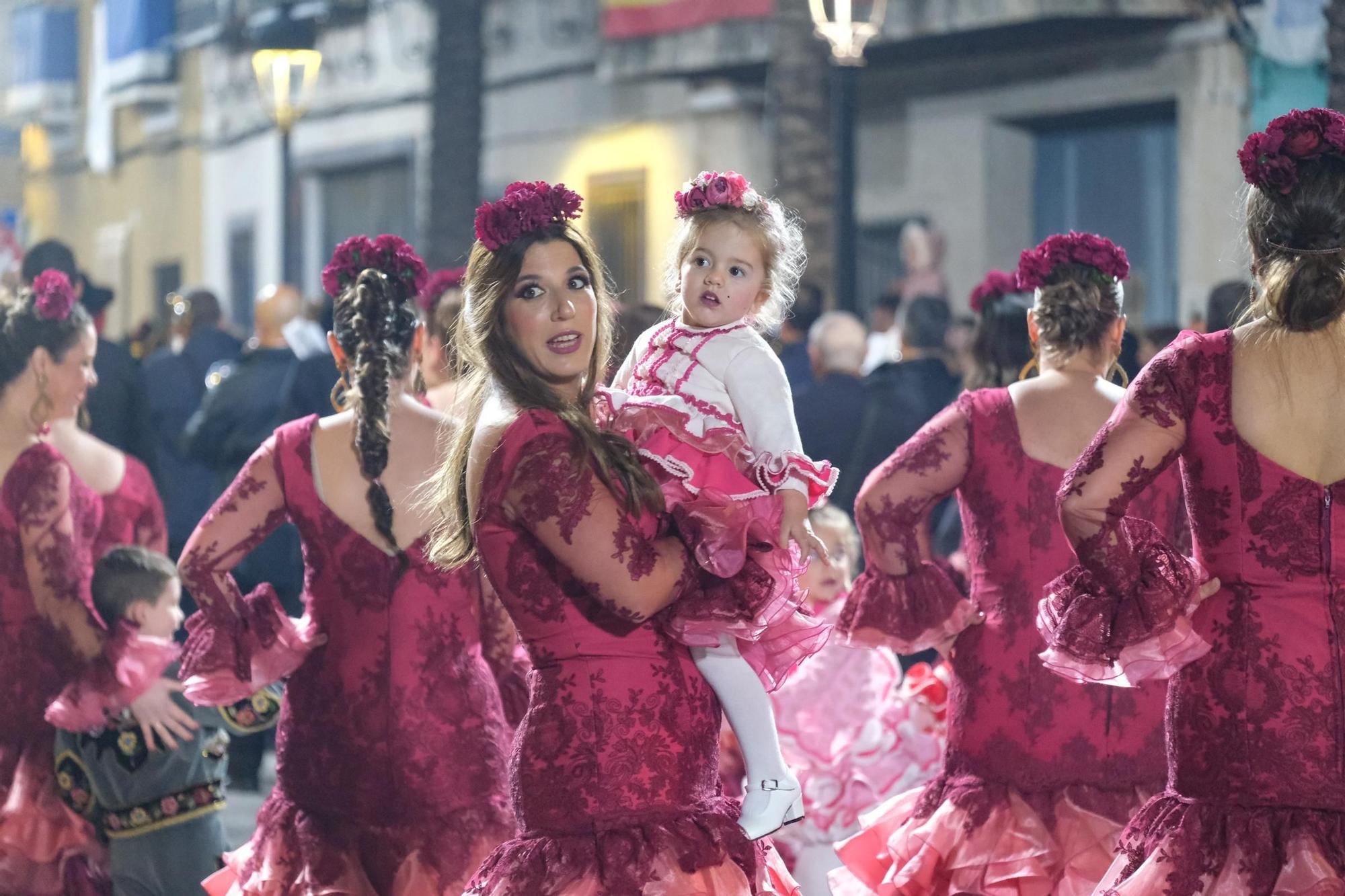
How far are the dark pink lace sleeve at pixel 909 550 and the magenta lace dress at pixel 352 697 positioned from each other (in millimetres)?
1066

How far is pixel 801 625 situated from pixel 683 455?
0.51 m

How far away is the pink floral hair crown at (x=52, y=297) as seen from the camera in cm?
626

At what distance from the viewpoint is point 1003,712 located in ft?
17.5

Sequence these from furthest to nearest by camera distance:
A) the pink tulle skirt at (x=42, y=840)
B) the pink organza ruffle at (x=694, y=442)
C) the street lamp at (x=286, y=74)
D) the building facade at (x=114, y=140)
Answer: the building facade at (x=114, y=140)
the street lamp at (x=286, y=74)
the pink tulle skirt at (x=42, y=840)
the pink organza ruffle at (x=694, y=442)

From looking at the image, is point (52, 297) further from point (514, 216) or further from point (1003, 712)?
point (1003, 712)

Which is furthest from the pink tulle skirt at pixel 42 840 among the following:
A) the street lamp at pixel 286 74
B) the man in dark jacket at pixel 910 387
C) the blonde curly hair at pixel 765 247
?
the street lamp at pixel 286 74

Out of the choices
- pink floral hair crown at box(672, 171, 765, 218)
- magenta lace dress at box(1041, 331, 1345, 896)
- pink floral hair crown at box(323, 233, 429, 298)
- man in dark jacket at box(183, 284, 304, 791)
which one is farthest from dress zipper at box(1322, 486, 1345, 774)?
man in dark jacket at box(183, 284, 304, 791)

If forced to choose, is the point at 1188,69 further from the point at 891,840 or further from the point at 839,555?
the point at 891,840

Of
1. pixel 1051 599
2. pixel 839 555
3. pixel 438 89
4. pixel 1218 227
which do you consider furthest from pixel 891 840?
pixel 438 89

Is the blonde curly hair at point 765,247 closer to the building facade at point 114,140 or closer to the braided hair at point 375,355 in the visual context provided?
the braided hair at point 375,355

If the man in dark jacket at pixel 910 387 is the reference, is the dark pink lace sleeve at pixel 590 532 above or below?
below

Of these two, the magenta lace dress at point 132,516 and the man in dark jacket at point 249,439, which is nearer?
the magenta lace dress at point 132,516

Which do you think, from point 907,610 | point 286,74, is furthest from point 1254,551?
point 286,74

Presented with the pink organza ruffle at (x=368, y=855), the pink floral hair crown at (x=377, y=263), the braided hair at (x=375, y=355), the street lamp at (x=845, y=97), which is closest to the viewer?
the pink organza ruffle at (x=368, y=855)
